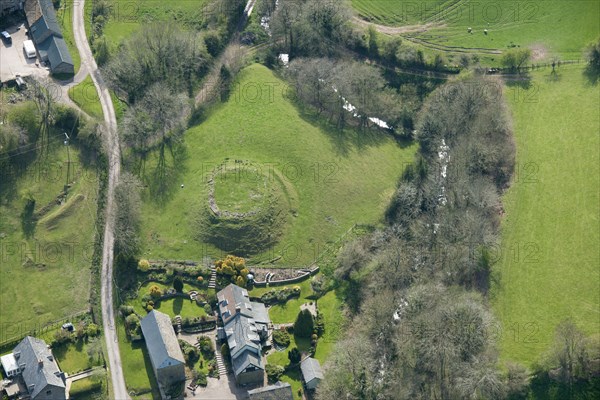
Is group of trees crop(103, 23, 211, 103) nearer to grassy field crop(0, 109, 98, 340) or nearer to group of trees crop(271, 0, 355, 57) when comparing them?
group of trees crop(271, 0, 355, 57)

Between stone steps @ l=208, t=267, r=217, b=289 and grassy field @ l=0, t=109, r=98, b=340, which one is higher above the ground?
grassy field @ l=0, t=109, r=98, b=340

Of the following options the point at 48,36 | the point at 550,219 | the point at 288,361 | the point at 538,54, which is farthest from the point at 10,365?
the point at 538,54

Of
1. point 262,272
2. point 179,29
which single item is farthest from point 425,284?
point 179,29

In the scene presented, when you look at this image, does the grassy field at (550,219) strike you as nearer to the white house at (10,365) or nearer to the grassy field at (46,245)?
the grassy field at (46,245)

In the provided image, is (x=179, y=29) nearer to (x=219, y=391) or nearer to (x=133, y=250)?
(x=133, y=250)

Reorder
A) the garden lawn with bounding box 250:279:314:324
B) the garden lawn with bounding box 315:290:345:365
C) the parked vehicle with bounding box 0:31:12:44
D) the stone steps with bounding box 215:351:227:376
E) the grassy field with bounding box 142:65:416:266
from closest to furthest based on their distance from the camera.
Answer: the stone steps with bounding box 215:351:227:376 < the garden lawn with bounding box 315:290:345:365 < the garden lawn with bounding box 250:279:314:324 < the grassy field with bounding box 142:65:416:266 < the parked vehicle with bounding box 0:31:12:44

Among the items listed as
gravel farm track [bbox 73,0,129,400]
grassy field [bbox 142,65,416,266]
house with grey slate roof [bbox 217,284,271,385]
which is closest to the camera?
house with grey slate roof [bbox 217,284,271,385]

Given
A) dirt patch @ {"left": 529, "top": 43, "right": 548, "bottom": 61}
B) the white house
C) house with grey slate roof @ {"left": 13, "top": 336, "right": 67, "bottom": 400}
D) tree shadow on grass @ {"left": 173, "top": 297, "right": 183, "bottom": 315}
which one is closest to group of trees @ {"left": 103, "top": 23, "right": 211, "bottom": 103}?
tree shadow on grass @ {"left": 173, "top": 297, "right": 183, "bottom": 315}
